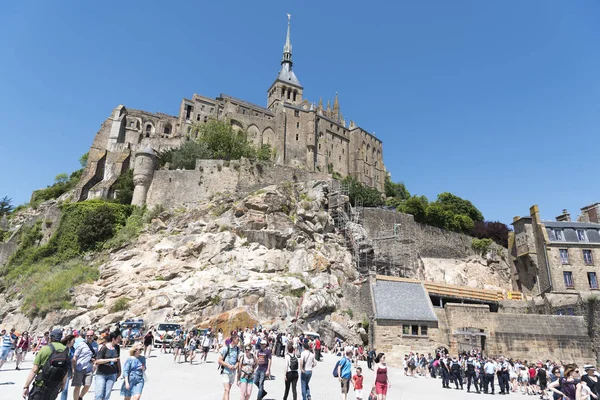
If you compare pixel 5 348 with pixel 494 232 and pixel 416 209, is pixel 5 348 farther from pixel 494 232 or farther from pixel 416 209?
pixel 494 232

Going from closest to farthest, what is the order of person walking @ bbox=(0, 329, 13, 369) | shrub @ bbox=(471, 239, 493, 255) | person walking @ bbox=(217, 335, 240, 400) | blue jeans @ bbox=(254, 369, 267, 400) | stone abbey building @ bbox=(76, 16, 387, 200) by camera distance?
person walking @ bbox=(217, 335, 240, 400) < blue jeans @ bbox=(254, 369, 267, 400) < person walking @ bbox=(0, 329, 13, 369) < shrub @ bbox=(471, 239, 493, 255) < stone abbey building @ bbox=(76, 16, 387, 200)

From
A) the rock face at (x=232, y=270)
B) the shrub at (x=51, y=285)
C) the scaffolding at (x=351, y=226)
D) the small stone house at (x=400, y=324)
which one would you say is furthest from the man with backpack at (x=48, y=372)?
the scaffolding at (x=351, y=226)

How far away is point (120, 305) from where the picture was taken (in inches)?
918

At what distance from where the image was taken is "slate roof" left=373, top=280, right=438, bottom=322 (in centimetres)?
2317

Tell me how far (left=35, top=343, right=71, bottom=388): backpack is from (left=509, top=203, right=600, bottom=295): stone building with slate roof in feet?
108

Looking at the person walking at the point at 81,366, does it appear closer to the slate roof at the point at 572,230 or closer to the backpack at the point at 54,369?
the backpack at the point at 54,369

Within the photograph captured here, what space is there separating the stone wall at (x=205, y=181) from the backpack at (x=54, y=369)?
27.5m

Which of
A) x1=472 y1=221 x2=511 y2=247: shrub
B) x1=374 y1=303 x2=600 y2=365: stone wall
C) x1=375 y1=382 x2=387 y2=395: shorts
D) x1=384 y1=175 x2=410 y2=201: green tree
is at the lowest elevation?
x1=375 y1=382 x2=387 y2=395: shorts

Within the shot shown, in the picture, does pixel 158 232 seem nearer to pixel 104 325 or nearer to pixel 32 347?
pixel 104 325

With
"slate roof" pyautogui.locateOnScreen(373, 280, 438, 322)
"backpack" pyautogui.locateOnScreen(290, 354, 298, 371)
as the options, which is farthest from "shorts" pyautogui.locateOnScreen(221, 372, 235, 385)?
"slate roof" pyautogui.locateOnScreen(373, 280, 438, 322)

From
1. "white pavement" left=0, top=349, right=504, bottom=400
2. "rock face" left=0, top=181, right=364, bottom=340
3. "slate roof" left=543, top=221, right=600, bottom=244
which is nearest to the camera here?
"white pavement" left=0, top=349, right=504, bottom=400

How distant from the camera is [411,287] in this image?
26062 millimetres

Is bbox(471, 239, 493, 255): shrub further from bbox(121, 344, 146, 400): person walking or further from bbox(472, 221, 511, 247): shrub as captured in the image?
bbox(121, 344, 146, 400): person walking

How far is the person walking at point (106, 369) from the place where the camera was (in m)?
6.70
